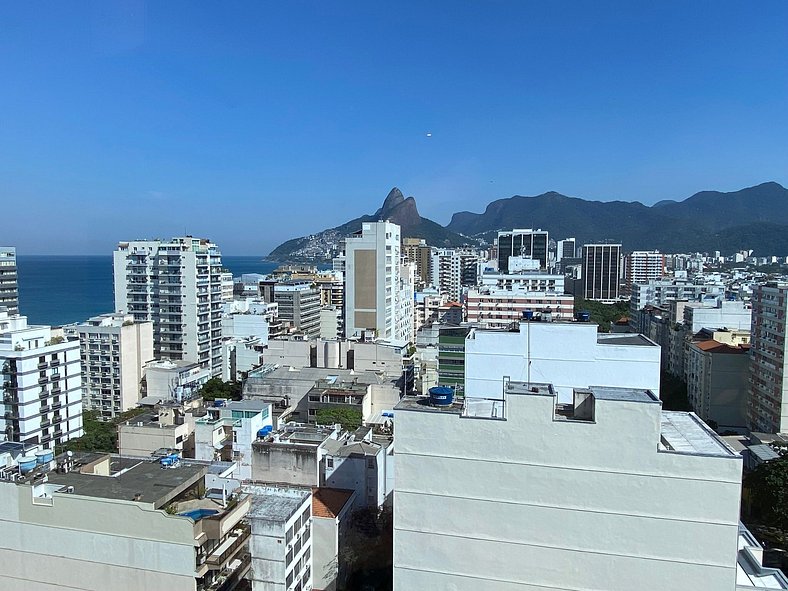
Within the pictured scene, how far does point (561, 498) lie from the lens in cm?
782

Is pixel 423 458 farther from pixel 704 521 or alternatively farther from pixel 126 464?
pixel 126 464

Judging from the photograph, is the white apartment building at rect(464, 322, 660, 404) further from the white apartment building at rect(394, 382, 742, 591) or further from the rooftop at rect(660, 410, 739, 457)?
the white apartment building at rect(394, 382, 742, 591)

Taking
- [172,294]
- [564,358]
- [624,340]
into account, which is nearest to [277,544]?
[564,358]

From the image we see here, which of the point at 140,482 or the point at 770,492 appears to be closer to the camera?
the point at 140,482

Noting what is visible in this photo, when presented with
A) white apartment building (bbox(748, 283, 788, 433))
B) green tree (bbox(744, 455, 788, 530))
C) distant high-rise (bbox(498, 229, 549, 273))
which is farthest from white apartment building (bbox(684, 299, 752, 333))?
distant high-rise (bbox(498, 229, 549, 273))

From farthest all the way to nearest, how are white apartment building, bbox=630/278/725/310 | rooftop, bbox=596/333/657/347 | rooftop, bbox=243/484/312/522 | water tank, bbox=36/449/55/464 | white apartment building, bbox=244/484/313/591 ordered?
white apartment building, bbox=630/278/725/310, rooftop, bbox=596/333/657/347, water tank, bbox=36/449/55/464, rooftop, bbox=243/484/312/522, white apartment building, bbox=244/484/313/591

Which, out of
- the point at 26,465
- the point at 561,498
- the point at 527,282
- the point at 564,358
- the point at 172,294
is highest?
the point at 527,282

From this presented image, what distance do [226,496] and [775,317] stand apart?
847 inches

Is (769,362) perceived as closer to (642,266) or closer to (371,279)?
(371,279)

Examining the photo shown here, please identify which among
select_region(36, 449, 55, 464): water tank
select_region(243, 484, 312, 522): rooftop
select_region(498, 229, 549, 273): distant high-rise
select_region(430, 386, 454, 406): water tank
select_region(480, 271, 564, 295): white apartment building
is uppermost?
select_region(498, 229, 549, 273): distant high-rise

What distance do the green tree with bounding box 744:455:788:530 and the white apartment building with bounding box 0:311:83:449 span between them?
22.1m

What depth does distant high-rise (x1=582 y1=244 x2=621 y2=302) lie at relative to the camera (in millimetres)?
72312

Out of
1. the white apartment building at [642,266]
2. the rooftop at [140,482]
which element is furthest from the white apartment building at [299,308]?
the white apartment building at [642,266]

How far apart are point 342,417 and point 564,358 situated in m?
9.96
